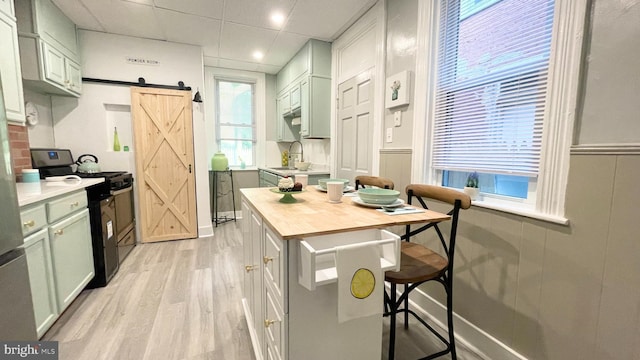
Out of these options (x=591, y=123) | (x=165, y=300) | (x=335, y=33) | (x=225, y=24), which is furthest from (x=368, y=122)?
(x=165, y=300)

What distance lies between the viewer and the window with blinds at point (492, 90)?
131 centimetres

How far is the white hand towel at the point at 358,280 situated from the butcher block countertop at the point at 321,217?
97 millimetres

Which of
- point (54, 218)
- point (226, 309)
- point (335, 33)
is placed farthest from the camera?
point (335, 33)

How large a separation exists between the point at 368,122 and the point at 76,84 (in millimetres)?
3178

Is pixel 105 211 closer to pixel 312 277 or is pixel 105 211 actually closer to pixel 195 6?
pixel 195 6

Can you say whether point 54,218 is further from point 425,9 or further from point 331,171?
point 425,9

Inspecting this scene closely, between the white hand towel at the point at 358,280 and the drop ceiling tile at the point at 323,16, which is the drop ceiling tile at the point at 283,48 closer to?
the drop ceiling tile at the point at 323,16

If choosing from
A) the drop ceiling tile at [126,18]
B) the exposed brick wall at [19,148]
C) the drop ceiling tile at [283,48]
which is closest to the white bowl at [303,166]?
the drop ceiling tile at [283,48]

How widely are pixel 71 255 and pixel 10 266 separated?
4.50 ft

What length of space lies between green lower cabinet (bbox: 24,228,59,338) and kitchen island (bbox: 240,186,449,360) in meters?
1.38

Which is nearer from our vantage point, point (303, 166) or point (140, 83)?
point (140, 83)

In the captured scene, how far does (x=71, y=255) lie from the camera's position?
1.88m

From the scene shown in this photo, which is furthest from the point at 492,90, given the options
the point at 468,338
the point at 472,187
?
the point at 468,338

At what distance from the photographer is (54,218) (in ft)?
5.59
